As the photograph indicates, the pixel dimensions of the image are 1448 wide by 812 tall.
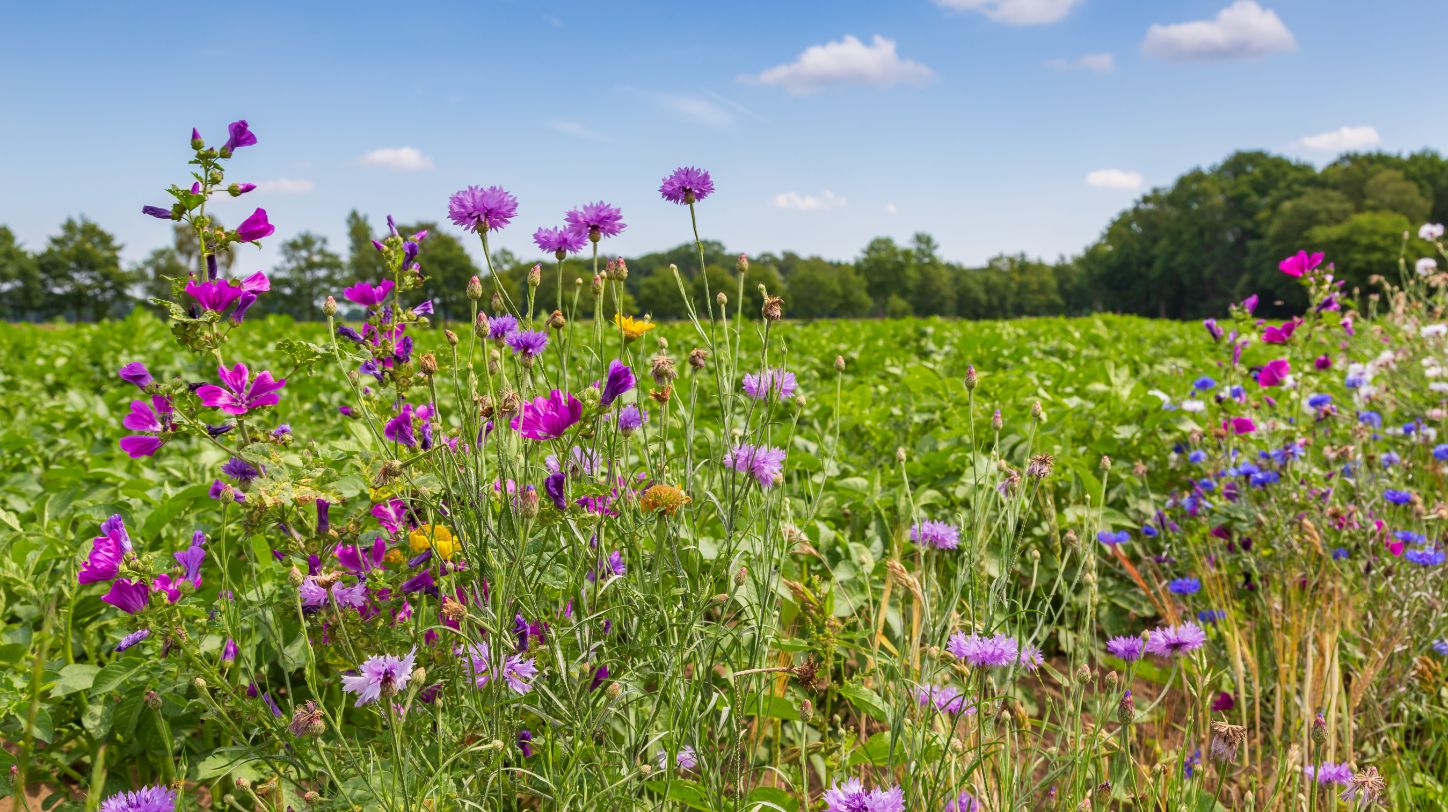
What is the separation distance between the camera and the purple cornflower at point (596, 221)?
1491 millimetres

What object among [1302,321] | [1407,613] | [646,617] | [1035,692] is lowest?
[1035,692]

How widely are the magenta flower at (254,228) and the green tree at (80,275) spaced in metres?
79.4

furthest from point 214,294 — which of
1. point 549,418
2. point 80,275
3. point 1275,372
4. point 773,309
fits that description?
point 80,275

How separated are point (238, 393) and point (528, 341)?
1.62ft

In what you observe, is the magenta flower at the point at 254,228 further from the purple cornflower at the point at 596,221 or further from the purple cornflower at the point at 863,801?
the purple cornflower at the point at 863,801

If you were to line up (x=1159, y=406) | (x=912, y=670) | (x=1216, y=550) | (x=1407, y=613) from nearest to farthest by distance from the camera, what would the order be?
(x=912, y=670) → (x=1407, y=613) → (x=1216, y=550) → (x=1159, y=406)

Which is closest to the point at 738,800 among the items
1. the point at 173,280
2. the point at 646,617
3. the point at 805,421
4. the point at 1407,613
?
the point at 646,617

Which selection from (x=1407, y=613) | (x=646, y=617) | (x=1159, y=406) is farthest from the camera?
(x=1159, y=406)

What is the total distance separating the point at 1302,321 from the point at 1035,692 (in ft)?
7.33

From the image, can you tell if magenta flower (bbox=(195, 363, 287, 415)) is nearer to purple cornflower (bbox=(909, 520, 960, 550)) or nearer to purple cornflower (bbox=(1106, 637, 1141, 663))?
purple cornflower (bbox=(909, 520, 960, 550))

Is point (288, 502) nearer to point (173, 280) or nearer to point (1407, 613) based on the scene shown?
point (173, 280)

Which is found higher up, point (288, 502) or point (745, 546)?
point (288, 502)

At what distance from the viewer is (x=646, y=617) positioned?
138 centimetres

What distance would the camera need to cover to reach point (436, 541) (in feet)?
4.52
